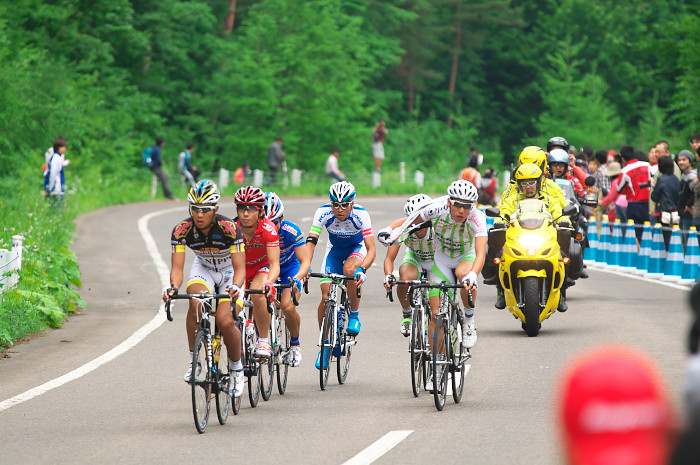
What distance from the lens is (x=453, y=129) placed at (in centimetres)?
8081

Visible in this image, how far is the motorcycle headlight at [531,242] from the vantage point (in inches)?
564

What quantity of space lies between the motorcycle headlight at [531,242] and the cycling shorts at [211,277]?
547cm

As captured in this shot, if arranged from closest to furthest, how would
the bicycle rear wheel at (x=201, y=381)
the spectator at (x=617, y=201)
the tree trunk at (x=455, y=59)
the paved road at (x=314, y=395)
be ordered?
the paved road at (x=314, y=395) < the bicycle rear wheel at (x=201, y=381) < the spectator at (x=617, y=201) < the tree trunk at (x=455, y=59)

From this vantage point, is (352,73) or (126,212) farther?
(352,73)

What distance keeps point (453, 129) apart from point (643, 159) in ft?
191

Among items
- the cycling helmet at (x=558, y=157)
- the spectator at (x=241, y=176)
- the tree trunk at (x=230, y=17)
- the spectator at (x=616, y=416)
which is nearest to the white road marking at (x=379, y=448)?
the spectator at (x=616, y=416)

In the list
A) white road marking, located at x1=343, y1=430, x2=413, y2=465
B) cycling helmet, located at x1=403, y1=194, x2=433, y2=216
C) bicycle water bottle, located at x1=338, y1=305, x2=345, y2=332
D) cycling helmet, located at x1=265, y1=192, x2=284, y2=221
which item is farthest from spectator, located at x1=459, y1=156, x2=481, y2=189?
white road marking, located at x1=343, y1=430, x2=413, y2=465

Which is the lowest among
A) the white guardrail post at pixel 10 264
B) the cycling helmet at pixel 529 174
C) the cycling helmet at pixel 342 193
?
the white guardrail post at pixel 10 264

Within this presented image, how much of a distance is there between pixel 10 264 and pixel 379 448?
8.11 meters

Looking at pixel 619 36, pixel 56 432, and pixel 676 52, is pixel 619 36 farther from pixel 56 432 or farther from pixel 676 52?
pixel 56 432

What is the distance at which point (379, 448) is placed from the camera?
8.03m

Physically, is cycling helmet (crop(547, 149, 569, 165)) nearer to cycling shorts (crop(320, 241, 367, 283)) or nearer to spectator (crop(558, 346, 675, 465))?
cycling shorts (crop(320, 241, 367, 283))

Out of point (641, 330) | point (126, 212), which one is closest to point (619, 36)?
point (126, 212)

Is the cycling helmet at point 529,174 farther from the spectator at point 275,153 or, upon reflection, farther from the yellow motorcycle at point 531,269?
the spectator at point 275,153
